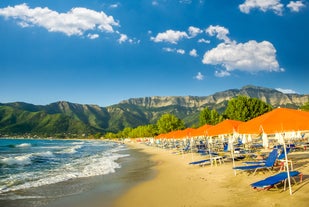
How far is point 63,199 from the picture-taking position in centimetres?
1127

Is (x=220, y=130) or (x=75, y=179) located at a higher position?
(x=220, y=130)

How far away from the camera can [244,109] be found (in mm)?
59188

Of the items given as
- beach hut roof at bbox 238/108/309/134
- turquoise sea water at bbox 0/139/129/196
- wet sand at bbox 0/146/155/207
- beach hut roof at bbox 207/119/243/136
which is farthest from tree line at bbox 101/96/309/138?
beach hut roof at bbox 238/108/309/134

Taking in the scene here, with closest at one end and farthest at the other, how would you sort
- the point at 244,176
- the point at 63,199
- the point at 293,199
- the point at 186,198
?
the point at 293,199 → the point at 186,198 → the point at 63,199 → the point at 244,176

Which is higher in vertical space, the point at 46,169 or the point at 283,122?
the point at 283,122

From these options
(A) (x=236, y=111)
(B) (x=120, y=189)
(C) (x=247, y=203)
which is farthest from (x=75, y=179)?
(A) (x=236, y=111)

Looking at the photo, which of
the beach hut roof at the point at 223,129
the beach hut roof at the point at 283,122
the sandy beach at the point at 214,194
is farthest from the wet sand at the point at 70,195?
the beach hut roof at the point at 283,122

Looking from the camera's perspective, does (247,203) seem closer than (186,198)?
Yes

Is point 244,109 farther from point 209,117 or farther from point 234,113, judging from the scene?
point 209,117

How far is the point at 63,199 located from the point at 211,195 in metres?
6.10

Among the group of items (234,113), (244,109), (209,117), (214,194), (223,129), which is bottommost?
(214,194)

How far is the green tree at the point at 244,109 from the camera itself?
59.2 meters

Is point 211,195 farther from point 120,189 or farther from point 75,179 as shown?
point 75,179

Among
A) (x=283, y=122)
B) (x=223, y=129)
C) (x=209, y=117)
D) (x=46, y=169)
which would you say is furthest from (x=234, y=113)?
(x=283, y=122)
